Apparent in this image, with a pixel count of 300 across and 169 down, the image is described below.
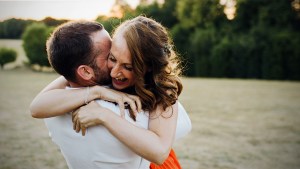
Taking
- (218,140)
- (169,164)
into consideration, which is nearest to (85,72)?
(169,164)

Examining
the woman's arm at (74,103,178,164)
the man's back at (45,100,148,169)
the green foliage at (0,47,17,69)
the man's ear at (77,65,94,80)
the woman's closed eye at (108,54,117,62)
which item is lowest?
the green foliage at (0,47,17,69)

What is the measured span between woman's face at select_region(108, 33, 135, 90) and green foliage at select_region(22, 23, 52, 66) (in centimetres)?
4448

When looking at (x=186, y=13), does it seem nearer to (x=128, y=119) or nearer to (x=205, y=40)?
(x=205, y=40)


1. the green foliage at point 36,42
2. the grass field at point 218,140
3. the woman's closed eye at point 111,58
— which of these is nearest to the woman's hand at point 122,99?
the woman's closed eye at point 111,58

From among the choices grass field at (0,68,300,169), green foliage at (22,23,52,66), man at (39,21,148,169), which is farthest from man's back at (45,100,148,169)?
green foliage at (22,23,52,66)

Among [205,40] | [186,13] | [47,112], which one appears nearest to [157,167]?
[47,112]

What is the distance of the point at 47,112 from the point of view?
79.2 inches

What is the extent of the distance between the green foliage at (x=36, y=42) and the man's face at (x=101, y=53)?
1751 inches

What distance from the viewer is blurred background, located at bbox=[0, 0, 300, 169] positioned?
6930mm

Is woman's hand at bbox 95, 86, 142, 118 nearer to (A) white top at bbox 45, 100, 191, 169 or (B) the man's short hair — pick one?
(A) white top at bbox 45, 100, 191, 169

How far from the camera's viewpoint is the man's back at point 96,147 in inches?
71.0

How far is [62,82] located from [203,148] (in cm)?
567

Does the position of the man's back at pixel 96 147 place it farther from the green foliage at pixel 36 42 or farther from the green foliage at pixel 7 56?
the green foliage at pixel 36 42

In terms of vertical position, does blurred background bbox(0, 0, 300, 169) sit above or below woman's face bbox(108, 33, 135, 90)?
below
